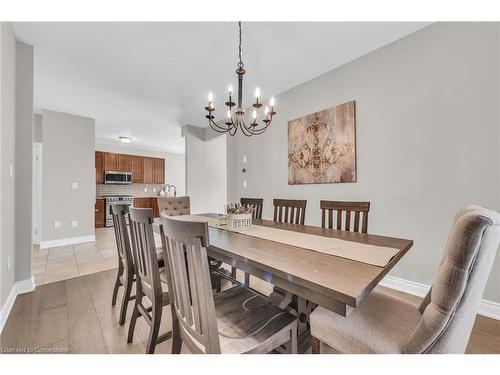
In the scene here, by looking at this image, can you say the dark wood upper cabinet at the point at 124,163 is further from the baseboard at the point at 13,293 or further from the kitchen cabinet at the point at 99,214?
the baseboard at the point at 13,293

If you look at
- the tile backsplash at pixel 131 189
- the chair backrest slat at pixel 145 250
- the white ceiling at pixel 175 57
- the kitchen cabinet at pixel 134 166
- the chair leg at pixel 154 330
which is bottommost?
the chair leg at pixel 154 330

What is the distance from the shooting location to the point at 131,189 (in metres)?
6.82

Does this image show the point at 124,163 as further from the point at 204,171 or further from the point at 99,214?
the point at 204,171

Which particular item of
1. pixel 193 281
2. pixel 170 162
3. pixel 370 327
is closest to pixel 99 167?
pixel 170 162

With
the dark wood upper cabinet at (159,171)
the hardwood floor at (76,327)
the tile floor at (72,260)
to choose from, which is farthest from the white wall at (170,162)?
the hardwood floor at (76,327)

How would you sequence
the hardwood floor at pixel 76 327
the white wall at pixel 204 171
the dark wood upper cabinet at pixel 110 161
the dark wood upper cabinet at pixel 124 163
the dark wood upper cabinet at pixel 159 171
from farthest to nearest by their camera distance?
the dark wood upper cabinet at pixel 159 171, the dark wood upper cabinet at pixel 124 163, the dark wood upper cabinet at pixel 110 161, the white wall at pixel 204 171, the hardwood floor at pixel 76 327

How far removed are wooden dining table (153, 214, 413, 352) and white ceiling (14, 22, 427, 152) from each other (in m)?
1.82

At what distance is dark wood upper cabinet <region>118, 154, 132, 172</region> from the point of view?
619cm

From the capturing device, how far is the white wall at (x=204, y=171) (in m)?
4.75

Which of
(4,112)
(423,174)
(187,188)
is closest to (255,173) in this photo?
(187,188)

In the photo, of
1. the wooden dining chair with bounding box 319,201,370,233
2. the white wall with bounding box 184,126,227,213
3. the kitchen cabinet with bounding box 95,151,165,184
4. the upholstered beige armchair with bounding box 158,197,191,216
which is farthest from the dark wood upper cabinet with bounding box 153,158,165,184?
the wooden dining chair with bounding box 319,201,370,233

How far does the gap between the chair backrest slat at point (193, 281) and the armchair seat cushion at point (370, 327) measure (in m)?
0.49

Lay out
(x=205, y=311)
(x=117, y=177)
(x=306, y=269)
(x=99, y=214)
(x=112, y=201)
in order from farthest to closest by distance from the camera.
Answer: (x=117, y=177), (x=112, y=201), (x=99, y=214), (x=306, y=269), (x=205, y=311)

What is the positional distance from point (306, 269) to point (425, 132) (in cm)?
188
